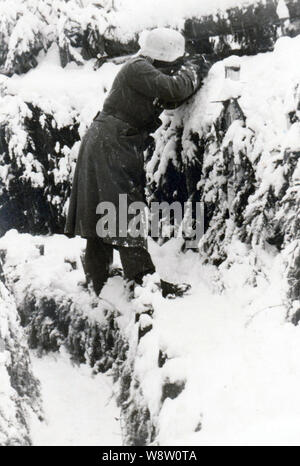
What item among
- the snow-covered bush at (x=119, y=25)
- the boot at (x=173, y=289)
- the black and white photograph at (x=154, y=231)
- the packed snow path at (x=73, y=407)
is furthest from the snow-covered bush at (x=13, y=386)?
the snow-covered bush at (x=119, y=25)

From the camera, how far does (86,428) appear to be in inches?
135

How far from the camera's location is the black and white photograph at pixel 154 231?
2.88 meters

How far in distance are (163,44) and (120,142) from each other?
→ 0.65 m

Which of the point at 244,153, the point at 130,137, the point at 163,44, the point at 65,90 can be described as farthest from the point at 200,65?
the point at 65,90

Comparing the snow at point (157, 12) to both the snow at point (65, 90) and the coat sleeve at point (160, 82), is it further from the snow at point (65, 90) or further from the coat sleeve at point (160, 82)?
the coat sleeve at point (160, 82)

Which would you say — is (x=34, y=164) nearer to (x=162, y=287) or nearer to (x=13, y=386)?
(x=162, y=287)

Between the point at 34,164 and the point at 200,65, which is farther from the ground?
the point at 200,65

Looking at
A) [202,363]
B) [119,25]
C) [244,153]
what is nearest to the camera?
[202,363]

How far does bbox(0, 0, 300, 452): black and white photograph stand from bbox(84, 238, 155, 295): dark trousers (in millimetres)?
12

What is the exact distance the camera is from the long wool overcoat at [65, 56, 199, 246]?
3.79 m

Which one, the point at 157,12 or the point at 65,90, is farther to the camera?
the point at 65,90

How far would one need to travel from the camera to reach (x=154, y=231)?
15.0 ft

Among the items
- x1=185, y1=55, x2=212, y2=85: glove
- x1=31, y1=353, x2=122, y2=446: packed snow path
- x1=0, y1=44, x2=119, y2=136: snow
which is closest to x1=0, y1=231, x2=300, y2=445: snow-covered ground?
x1=31, y1=353, x2=122, y2=446: packed snow path

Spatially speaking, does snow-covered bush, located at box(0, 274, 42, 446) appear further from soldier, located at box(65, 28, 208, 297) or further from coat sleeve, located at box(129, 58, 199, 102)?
coat sleeve, located at box(129, 58, 199, 102)
